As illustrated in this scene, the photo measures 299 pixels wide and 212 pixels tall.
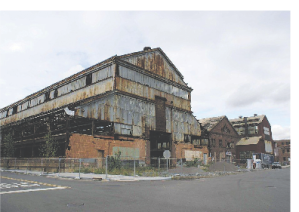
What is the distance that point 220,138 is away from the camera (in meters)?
52.4

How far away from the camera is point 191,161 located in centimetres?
3878

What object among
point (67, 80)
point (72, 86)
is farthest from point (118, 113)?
point (67, 80)

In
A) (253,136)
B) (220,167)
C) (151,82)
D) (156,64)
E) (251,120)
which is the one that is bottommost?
(220,167)

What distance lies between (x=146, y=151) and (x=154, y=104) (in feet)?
23.8

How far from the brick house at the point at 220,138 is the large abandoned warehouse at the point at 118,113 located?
5.35 metres

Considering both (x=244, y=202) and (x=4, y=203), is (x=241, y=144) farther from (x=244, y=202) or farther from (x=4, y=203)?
(x=4, y=203)

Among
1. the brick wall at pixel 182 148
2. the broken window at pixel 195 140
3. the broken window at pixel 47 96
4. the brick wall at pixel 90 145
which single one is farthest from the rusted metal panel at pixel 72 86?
the broken window at pixel 195 140

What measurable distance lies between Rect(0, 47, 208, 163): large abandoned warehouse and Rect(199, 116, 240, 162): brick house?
17.6 ft

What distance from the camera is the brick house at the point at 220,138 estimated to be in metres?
48.7

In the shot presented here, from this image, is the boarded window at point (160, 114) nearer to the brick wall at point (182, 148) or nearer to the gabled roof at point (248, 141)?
the brick wall at point (182, 148)

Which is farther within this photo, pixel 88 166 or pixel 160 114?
pixel 160 114

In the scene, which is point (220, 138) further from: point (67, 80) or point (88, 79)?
point (67, 80)

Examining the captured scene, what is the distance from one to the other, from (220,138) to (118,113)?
1216 inches

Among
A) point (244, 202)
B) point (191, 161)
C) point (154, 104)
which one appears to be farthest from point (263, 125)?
point (244, 202)
